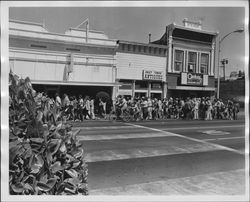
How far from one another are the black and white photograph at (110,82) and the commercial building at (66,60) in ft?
0.04

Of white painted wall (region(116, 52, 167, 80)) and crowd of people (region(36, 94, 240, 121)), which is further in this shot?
white painted wall (region(116, 52, 167, 80))

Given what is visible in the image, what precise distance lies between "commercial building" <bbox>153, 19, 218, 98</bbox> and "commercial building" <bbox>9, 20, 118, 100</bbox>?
25.0 inches

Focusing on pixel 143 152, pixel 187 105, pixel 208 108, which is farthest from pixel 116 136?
pixel 208 108

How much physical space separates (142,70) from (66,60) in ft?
3.33

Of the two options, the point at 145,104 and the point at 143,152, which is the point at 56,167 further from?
the point at 143,152

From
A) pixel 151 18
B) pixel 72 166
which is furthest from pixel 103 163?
pixel 151 18

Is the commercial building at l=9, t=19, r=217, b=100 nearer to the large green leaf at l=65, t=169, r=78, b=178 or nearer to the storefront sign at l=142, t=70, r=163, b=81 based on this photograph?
the storefront sign at l=142, t=70, r=163, b=81

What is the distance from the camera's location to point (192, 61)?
3.45m

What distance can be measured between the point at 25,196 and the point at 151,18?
168 cm

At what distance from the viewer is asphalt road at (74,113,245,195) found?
251cm

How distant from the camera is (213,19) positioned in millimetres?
2436

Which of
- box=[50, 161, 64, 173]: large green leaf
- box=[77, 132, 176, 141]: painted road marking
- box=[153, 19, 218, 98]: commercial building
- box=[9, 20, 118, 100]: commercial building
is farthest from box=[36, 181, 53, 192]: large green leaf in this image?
box=[77, 132, 176, 141]: painted road marking

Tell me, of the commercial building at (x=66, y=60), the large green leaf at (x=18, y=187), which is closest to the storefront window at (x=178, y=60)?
the commercial building at (x=66, y=60)

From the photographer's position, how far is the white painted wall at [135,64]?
3.67 metres
